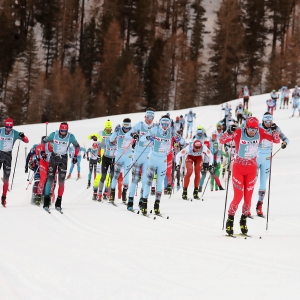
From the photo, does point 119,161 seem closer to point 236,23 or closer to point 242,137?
point 242,137

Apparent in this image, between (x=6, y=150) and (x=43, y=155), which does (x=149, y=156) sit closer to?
(x=43, y=155)

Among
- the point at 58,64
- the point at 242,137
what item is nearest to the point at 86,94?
→ the point at 58,64

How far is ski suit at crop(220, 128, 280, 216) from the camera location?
850 cm

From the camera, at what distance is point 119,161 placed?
12.7m

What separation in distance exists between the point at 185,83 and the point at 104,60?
10484mm

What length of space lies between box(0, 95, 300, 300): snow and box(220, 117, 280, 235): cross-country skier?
49 centimetres

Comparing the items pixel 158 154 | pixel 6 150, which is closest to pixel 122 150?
pixel 158 154

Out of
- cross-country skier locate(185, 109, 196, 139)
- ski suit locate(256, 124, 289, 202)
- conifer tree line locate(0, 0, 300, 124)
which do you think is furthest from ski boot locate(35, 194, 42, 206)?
conifer tree line locate(0, 0, 300, 124)

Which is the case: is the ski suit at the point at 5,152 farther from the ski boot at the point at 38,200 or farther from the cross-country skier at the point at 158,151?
the cross-country skier at the point at 158,151

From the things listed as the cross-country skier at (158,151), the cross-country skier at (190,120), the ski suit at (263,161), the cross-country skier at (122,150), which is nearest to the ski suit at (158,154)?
the cross-country skier at (158,151)

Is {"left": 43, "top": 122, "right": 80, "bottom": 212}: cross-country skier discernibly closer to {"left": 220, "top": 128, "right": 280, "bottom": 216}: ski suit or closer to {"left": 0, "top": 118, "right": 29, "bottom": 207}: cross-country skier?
{"left": 0, "top": 118, "right": 29, "bottom": 207}: cross-country skier

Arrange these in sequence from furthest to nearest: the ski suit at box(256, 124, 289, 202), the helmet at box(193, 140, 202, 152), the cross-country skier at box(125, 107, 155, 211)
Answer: the helmet at box(193, 140, 202, 152) < the cross-country skier at box(125, 107, 155, 211) < the ski suit at box(256, 124, 289, 202)

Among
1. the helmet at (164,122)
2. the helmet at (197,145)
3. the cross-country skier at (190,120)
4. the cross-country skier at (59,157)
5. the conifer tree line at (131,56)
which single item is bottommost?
the cross-country skier at (59,157)

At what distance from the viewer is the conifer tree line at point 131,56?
54.8m
